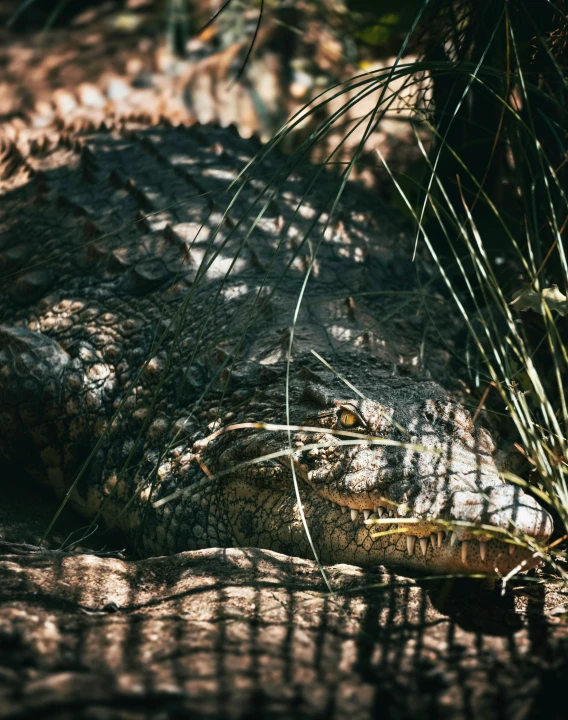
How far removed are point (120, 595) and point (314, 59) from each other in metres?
6.12

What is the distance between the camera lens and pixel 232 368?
234cm

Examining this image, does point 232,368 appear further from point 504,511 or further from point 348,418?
point 504,511

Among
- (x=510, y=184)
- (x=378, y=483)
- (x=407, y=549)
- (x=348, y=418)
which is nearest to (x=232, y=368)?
(x=348, y=418)

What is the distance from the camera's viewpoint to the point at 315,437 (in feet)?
8.21

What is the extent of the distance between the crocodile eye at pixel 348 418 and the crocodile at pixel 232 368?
1 centimetres

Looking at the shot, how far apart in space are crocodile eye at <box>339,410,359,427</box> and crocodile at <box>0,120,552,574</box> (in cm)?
1

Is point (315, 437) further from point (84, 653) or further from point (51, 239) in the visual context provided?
point (51, 239)

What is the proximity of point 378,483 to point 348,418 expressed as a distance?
324 millimetres

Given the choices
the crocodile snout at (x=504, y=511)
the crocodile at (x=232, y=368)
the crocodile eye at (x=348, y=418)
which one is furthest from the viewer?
the crocodile eye at (x=348, y=418)

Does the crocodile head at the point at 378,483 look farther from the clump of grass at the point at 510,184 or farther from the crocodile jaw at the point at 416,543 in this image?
the clump of grass at the point at 510,184

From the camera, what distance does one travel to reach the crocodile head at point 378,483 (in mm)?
1965

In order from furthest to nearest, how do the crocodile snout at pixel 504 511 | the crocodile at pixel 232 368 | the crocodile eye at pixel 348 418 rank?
the crocodile eye at pixel 348 418 < the crocodile at pixel 232 368 < the crocodile snout at pixel 504 511

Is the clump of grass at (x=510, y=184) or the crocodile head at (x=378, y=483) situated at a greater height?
the clump of grass at (x=510, y=184)

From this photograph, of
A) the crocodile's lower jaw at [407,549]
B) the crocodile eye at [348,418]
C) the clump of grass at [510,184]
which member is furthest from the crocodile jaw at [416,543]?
the crocodile eye at [348,418]
